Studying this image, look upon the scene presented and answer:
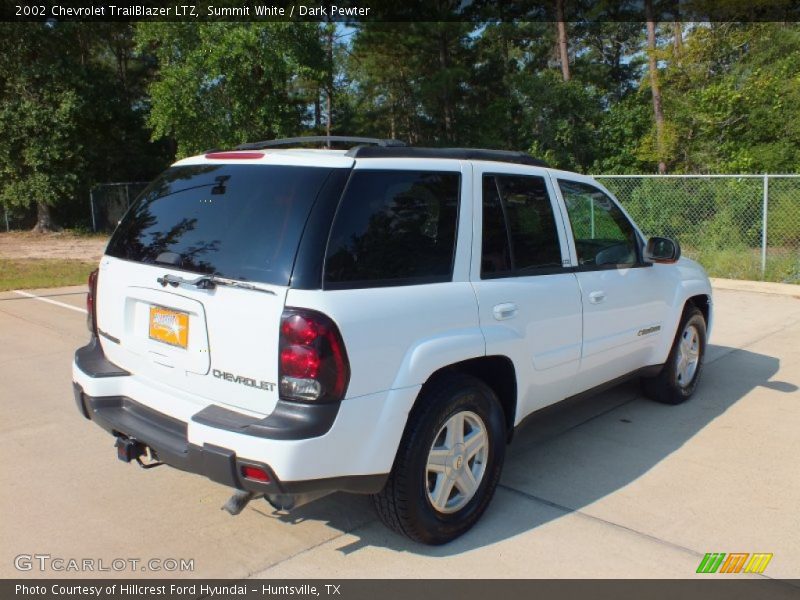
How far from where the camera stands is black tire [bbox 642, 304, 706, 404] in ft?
17.3

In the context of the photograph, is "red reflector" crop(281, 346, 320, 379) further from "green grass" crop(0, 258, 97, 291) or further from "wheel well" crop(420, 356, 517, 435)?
"green grass" crop(0, 258, 97, 291)

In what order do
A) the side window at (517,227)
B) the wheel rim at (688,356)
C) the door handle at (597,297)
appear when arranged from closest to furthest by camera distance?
Result: the side window at (517,227)
the door handle at (597,297)
the wheel rim at (688,356)

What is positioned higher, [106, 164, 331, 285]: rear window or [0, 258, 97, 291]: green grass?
[106, 164, 331, 285]: rear window

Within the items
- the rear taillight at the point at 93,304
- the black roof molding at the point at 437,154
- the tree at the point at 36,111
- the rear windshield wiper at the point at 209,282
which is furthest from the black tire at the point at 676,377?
the tree at the point at 36,111

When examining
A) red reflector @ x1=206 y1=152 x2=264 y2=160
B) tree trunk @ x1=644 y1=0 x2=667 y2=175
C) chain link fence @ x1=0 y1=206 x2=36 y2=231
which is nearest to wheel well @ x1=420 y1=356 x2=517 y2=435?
red reflector @ x1=206 y1=152 x2=264 y2=160

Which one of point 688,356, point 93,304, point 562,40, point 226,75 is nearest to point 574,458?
point 688,356

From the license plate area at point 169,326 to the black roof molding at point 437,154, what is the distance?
1.08 meters

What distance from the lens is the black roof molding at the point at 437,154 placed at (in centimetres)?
314

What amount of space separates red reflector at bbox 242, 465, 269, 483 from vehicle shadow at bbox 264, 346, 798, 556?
2.57ft

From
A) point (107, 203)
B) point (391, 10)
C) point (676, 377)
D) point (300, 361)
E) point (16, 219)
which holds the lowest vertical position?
point (676, 377)

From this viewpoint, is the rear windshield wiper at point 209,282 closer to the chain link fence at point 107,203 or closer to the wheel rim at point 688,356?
the wheel rim at point 688,356

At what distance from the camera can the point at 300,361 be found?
106 inches

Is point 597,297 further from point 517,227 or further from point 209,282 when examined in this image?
point 209,282

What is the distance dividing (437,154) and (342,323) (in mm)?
1193
